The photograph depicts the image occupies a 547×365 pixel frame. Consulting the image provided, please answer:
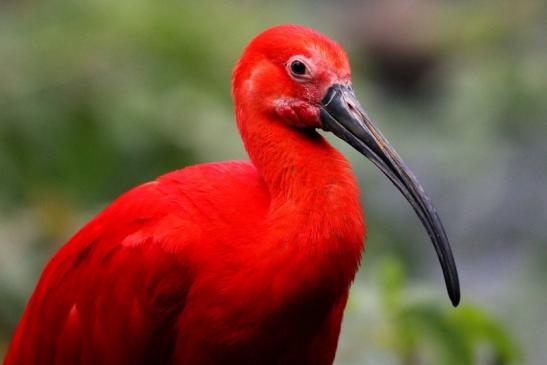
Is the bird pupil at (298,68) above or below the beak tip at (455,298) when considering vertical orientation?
above

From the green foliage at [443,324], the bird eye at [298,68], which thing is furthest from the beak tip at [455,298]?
the bird eye at [298,68]

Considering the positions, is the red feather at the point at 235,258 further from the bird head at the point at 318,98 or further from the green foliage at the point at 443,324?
the green foliage at the point at 443,324

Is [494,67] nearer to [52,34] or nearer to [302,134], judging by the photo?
[52,34]

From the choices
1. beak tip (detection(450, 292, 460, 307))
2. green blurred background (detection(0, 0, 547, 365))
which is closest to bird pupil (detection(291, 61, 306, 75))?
beak tip (detection(450, 292, 460, 307))

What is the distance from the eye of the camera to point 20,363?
584 centimetres

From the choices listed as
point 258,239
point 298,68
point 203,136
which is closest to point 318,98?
point 298,68

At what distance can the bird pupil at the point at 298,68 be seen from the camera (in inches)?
206

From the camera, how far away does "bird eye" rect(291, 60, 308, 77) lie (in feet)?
17.1

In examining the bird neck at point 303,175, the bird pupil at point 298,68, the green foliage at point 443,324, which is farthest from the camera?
the green foliage at point 443,324

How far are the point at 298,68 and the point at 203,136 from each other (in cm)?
350

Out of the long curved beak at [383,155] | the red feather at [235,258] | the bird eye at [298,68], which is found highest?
the bird eye at [298,68]

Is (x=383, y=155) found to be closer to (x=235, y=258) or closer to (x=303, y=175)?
(x=303, y=175)

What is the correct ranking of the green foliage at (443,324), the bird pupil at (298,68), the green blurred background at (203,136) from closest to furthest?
the bird pupil at (298,68)
the green foliage at (443,324)
the green blurred background at (203,136)

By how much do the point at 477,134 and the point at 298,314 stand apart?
4.17 m
